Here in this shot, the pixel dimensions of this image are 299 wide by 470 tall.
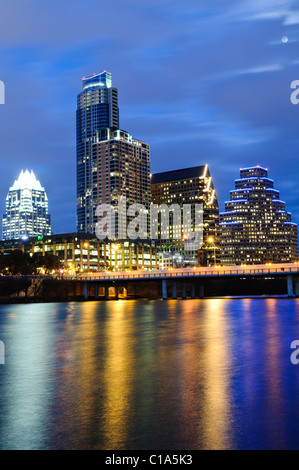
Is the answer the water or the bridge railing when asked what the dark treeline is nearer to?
the bridge railing

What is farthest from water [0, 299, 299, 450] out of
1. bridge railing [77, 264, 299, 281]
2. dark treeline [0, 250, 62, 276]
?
dark treeline [0, 250, 62, 276]

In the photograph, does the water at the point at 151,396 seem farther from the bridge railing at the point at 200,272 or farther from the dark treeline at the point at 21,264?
the dark treeline at the point at 21,264

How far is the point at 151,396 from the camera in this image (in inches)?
849

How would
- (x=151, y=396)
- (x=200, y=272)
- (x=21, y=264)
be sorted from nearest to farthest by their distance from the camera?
(x=151, y=396)
(x=200, y=272)
(x=21, y=264)

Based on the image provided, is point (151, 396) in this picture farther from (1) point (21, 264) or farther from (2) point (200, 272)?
(1) point (21, 264)

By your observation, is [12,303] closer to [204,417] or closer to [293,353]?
[293,353]

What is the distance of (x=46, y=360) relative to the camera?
33.8 meters

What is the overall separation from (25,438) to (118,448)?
3.25m

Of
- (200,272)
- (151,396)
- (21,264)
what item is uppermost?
(21,264)

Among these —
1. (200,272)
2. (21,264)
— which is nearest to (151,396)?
(200,272)

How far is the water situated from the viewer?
15766mm
